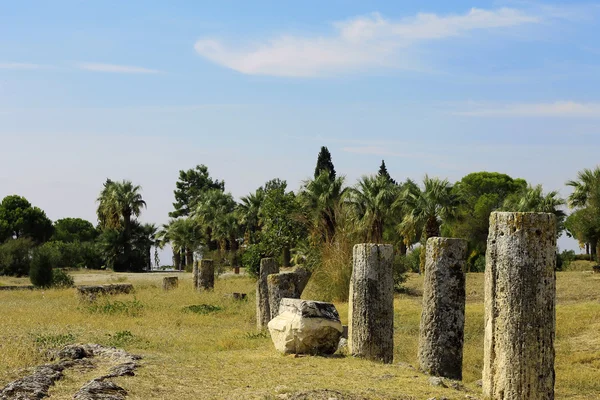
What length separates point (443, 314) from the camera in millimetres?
13641

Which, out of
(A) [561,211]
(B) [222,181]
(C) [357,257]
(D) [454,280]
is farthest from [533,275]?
(B) [222,181]

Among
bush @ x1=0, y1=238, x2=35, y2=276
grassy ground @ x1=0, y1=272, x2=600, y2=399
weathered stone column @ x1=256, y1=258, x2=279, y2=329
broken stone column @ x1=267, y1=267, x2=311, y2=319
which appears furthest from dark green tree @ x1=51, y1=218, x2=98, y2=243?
broken stone column @ x1=267, y1=267, x2=311, y2=319

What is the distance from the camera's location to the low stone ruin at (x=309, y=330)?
1395 cm

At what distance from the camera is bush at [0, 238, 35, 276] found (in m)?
48.9

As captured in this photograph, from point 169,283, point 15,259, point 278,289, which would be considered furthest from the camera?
point 15,259

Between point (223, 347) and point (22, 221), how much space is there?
190ft

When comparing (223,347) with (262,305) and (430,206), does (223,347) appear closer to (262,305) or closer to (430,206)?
(262,305)

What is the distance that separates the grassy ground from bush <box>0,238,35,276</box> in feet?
68.9

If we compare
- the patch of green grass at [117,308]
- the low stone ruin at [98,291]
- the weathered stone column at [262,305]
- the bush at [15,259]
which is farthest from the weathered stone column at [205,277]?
the bush at [15,259]

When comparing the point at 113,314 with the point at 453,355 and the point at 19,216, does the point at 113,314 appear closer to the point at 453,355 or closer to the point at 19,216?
the point at 453,355

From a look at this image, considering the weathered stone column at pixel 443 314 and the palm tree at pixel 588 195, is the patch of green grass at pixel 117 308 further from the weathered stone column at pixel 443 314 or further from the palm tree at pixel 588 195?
the palm tree at pixel 588 195

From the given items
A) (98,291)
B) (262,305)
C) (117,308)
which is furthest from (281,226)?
(262,305)

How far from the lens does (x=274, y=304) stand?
1880 centimetres

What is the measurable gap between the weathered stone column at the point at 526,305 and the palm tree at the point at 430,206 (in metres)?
26.8
